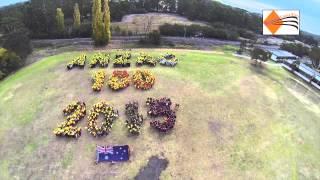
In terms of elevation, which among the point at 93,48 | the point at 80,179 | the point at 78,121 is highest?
the point at 93,48

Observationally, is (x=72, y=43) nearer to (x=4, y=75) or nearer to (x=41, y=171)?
(x=4, y=75)

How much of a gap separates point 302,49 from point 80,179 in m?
55.8

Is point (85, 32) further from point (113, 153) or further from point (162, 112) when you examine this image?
point (113, 153)

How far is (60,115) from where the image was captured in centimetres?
5216

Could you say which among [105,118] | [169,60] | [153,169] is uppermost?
[169,60]

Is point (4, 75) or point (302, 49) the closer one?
point (4, 75)

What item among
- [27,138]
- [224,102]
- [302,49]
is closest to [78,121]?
[27,138]

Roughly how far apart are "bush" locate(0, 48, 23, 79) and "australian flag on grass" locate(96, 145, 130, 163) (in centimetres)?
2651

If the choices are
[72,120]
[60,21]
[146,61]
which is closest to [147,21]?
[60,21]

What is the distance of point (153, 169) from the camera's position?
1758 inches

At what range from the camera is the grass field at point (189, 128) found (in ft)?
149

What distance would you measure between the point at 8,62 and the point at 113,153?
2913 centimetres

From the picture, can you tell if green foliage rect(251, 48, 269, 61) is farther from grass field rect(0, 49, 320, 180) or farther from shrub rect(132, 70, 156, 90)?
shrub rect(132, 70, 156, 90)

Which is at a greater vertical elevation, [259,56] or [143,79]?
[259,56]
